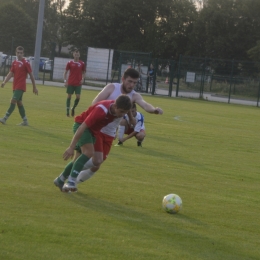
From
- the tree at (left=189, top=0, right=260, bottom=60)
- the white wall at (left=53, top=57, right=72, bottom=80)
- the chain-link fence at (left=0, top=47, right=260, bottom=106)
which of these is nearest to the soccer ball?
the chain-link fence at (left=0, top=47, right=260, bottom=106)

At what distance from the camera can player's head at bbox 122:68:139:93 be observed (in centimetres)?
787

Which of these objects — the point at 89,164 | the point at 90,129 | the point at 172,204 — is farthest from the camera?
the point at 89,164

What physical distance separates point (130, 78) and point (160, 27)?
206ft

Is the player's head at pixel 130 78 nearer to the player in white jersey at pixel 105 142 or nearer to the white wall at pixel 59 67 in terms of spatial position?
the player in white jersey at pixel 105 142

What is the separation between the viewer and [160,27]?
69562mm

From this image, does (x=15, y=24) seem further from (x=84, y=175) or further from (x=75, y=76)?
(x=84, y=175)

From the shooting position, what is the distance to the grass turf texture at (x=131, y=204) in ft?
17.5

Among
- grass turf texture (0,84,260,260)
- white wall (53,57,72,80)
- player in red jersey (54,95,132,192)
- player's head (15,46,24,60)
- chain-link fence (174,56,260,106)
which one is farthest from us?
white wall (53,57,72,80)

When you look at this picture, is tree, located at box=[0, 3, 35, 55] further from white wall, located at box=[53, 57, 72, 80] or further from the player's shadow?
the player's shadow

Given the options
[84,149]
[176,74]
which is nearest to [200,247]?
[84,149]

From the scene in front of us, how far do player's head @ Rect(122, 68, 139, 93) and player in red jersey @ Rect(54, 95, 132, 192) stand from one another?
934 millimetres

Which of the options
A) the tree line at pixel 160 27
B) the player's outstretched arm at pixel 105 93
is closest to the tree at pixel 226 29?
the tree line at pixel 160 27

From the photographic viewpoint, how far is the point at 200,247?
18.3ft

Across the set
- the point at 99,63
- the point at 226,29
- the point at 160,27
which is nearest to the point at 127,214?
the point at 99,63
